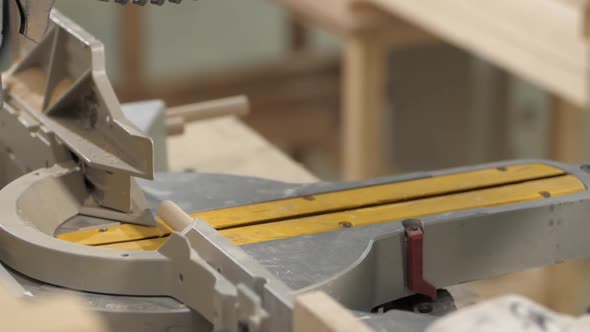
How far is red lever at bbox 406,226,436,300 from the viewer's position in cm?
125

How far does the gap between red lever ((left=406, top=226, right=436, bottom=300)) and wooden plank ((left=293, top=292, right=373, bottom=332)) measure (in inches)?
8.4

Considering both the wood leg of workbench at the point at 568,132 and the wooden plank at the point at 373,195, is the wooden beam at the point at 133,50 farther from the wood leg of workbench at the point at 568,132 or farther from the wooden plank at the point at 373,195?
Answer: the wooden plank at the point at 373,195

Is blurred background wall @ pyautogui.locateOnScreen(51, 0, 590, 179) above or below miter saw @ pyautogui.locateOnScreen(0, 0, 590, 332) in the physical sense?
below

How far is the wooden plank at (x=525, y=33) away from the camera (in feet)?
6.25

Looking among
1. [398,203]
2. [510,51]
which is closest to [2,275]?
[398,203]

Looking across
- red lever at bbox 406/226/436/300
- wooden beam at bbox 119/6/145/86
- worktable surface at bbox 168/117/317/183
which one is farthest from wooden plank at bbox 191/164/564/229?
wooden beam at bbox 119/6/145/86

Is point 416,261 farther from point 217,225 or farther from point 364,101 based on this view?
point 364,101

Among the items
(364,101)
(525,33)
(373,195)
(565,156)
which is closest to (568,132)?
(565,156)

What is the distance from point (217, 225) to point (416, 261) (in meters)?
0.24

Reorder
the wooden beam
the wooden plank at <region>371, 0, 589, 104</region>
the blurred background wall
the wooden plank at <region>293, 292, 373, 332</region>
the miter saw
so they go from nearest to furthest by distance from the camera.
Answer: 1. the wooden plank at <region>293, 292, 373, 332</region>
2. the miter saw
3. the wooden plank at <region>371, 0, 589, 104</region>
4. the blurred background wall
5. the wooden beam

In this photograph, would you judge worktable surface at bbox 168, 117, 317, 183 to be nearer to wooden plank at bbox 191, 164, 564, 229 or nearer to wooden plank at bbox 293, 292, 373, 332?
→ wooden plank at bbox 191, 164, 564, 229

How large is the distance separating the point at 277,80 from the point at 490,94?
2.24 feet

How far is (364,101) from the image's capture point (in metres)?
2.64

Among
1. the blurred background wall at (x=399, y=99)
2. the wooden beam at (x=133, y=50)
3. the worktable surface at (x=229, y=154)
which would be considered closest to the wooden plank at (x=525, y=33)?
the worktable surface at (x=229, y=154)
